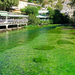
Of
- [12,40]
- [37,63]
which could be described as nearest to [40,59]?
[37,63]

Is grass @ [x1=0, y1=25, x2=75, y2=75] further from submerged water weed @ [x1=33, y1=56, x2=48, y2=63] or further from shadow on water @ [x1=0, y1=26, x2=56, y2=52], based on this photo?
shadow on water @ [x1=0, y1=26, x2=56, y2=52]

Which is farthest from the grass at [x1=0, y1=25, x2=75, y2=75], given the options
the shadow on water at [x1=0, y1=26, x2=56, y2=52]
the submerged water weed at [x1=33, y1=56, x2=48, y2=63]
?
the shadow on water at [x1=0, y1=26, x2=56, y2=52]

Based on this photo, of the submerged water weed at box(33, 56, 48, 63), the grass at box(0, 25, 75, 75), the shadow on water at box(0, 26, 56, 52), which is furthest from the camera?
the shadow on water at box(0, 26, 56, 52)

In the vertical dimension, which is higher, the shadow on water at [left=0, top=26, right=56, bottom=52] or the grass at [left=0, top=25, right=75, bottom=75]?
the shadow on water at [left=0, top=26, right=56, bottom=52]

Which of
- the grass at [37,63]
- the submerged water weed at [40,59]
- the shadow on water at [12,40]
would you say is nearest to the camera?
the grass at [37,63]

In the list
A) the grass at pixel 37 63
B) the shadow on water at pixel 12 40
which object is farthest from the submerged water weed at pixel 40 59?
the shadow on water at pixel 12 40

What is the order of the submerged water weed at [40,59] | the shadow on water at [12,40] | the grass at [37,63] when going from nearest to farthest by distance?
the grass at [37,63] < the submerged water weed at [40,59] < the shadow on water at [12,40]

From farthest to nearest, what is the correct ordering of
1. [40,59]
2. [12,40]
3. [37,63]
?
[12,40]
[40,59]
[37,63]

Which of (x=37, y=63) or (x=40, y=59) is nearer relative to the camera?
(x=37, y=63)

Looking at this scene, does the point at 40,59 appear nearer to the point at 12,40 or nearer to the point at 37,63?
the point at 37,63

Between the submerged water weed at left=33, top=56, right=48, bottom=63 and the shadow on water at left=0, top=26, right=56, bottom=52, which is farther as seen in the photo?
the shadow on water at left=0, top=26, right=56, bottom=52

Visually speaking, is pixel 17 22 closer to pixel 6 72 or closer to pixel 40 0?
pixel 6 72

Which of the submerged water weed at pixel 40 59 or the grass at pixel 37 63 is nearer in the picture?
the grass at pixel 37 63

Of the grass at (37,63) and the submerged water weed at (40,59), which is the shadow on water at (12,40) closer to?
the grass at (37,63)
